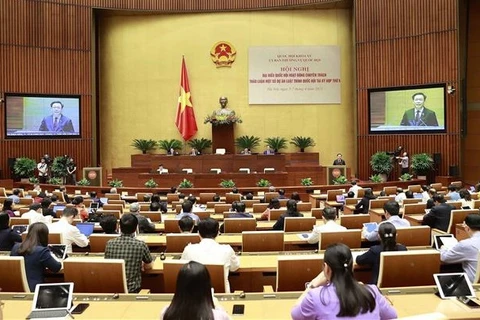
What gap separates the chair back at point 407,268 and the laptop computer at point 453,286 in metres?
0.39

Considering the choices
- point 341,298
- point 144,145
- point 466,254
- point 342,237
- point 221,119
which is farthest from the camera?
point 144,145

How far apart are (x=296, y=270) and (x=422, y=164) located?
11770 mm

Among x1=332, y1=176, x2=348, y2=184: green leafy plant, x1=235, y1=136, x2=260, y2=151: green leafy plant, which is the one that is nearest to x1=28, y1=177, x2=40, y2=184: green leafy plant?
x1=235, y1=136, x2=260, y2=151: green leafy plant

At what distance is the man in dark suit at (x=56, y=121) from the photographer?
1594cm

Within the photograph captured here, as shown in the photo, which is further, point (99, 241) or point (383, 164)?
point (383, 164)

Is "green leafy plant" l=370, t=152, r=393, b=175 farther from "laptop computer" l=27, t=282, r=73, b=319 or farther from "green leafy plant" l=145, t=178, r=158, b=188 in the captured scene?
"laptop computer" l=27, t=282, r=73, b=319

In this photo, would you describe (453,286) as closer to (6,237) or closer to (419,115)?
(6,237)

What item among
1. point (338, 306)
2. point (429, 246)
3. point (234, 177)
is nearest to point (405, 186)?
point (234, 177)

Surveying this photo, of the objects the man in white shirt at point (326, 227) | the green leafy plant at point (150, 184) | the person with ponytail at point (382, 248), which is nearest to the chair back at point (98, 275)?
the person with ponytail at point (382, 248)

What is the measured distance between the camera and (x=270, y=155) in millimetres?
14602

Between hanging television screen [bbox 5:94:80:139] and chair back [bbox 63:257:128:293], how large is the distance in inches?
538

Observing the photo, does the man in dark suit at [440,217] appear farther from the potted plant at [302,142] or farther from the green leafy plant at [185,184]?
the potted plant at [302,142]

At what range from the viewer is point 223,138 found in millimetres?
16250

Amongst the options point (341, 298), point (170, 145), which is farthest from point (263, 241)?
point (170, 145)
